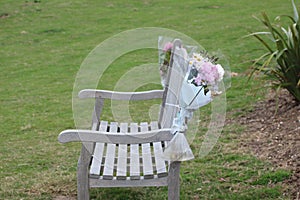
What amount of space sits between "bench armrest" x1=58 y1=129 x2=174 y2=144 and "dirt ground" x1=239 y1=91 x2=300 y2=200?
1.25 meters

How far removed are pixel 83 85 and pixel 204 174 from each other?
4.19 meters

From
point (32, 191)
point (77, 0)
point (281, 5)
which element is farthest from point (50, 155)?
point (77, 0)

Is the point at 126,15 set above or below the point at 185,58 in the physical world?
below

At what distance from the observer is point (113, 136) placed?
3781mm

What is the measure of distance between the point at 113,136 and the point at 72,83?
5251mm

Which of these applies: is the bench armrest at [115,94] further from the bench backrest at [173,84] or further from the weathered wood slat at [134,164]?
the weathered wood slat at [134,164]

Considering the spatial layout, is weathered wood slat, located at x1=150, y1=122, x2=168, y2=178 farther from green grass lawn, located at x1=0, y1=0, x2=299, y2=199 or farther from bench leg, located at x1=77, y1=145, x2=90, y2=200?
bench leg, located at x1=77, y1=145, x2=90, y2=200

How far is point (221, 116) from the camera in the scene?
Answer: 4.62 meters

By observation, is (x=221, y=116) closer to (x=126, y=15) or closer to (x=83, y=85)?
(x=83, y=85)

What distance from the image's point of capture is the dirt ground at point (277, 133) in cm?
480

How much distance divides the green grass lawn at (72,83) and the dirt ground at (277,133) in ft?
0.40

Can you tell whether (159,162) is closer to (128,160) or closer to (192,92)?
(128,160)

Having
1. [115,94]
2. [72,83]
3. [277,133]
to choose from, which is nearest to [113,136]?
[115,94]

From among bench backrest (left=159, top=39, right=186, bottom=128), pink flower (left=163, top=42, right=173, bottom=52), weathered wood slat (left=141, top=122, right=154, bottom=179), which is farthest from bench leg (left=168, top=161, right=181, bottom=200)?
pink flower (left=163, top=42, right=173, bottom=52)
